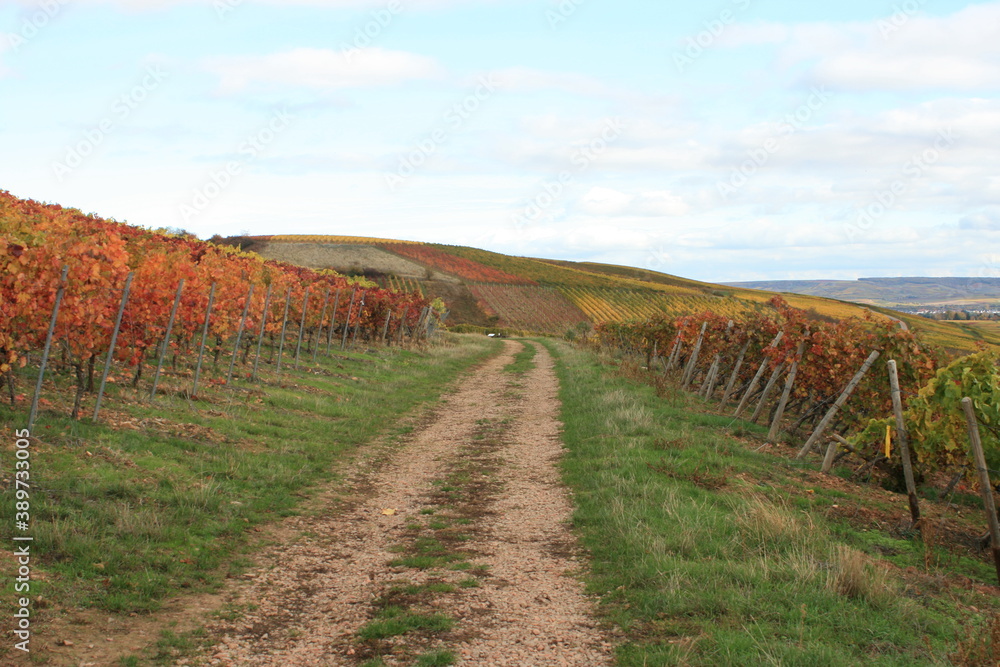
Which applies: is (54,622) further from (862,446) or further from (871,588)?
(862,446)

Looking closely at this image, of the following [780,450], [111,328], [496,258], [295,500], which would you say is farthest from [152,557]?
[496,258]

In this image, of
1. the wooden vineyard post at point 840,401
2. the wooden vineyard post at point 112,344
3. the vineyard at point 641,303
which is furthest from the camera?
the vineyard at point 641,303

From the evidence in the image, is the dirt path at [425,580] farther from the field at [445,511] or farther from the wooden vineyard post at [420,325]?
the wooden vineyard post at [420,325]

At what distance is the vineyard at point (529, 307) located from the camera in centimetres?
6450

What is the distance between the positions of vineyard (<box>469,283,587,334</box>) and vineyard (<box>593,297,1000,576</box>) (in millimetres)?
42917

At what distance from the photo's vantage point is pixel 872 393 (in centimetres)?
1179

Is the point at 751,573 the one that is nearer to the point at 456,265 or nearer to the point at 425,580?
the point at 425,580

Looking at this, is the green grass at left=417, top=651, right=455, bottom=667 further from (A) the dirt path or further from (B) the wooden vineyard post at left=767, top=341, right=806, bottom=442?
(B) the wooden vineyard post at left=767, top=341, right=806, bottom=442

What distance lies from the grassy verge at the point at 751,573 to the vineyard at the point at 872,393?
96cm

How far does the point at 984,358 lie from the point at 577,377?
1375cm

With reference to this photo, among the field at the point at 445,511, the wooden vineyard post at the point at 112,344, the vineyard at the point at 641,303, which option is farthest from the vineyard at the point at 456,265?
the wooden vineyard post at the point at 112,344

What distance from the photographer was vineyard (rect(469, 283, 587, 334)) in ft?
212

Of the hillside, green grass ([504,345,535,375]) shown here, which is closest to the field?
green grass ([504,345,535,375])

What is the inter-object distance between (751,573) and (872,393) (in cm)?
752
